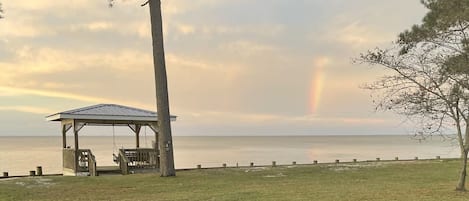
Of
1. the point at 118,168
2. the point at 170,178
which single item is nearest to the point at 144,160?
the point at 118,168

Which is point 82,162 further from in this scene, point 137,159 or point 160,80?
point 160,80

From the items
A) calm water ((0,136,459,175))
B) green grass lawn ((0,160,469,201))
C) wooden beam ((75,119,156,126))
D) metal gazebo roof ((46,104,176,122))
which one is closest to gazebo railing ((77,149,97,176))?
wooden beam ((75,119,156,126))

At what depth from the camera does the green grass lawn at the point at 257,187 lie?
10.8m

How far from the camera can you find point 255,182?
14.3 metres

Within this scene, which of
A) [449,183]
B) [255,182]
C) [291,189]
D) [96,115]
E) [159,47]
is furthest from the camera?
[96,115]

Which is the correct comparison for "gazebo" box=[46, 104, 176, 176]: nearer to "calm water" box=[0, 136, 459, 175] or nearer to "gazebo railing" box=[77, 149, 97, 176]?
"gazebo railing" box=[77, 149, 97, 176]

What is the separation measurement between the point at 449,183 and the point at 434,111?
3.10 m

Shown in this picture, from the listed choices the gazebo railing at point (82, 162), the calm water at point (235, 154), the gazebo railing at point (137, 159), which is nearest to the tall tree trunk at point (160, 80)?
the gazebo railing at point (137, 159)

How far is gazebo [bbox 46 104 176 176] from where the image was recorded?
18.9 metres

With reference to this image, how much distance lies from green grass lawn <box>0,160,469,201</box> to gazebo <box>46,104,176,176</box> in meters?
3.20

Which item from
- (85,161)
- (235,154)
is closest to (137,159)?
(85,161)

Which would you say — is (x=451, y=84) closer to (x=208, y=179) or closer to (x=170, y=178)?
(x=208, y=179)

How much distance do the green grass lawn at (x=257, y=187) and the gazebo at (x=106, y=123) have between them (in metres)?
3.20

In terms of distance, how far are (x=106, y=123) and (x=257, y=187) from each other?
964 centimetres
